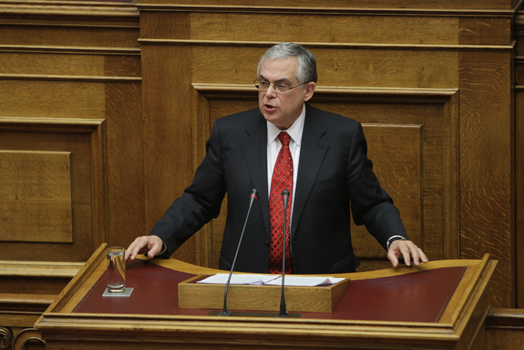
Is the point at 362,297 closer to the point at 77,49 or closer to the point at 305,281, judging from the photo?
the point at 305,281

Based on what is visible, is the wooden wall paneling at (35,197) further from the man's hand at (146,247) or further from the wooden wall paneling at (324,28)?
the man's hand at (146,247)

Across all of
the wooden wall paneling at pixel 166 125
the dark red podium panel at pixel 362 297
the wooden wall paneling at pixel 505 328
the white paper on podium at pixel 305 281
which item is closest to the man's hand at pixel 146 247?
the dark red podium panel at pixel 362 297

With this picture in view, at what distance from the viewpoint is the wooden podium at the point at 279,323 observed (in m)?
1.54

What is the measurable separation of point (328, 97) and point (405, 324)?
166 centimetres

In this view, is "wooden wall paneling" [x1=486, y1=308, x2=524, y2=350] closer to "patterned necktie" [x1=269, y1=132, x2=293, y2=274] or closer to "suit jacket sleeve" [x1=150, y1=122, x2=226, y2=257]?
"patterned necktie" [x1=269, y1=132, x2=293, y2=274]

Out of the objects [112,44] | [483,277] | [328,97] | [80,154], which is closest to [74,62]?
[112,44]

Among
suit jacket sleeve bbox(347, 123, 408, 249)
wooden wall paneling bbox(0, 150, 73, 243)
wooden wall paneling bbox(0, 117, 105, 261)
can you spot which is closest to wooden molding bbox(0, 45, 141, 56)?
wooden wall paneling bbox(0, 117, 105, 261)

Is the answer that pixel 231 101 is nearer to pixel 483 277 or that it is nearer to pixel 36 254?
pixel 36 254

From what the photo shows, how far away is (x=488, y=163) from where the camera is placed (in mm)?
3004

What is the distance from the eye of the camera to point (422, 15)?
9.73 ft

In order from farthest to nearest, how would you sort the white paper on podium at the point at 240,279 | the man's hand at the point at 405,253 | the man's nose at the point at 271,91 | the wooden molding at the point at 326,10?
the wooden molding at the point at 326,10, the man's nose at the point at 271,91, the man's hand at the point at 405,253, the white paper on podium at the point at 240,279

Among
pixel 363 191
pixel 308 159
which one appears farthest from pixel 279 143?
pixel 363 191

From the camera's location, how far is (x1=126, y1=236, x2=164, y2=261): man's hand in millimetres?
2064

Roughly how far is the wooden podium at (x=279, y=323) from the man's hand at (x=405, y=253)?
0.16 metres
